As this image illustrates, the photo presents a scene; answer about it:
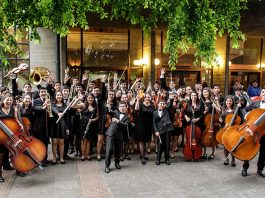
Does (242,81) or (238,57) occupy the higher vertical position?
(238,57)

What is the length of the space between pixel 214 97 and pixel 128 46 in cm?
734

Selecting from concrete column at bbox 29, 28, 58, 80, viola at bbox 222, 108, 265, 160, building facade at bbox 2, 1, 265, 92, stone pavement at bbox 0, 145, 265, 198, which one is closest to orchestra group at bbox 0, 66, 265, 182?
stone pavement at bbox 0, 145, 265, 198

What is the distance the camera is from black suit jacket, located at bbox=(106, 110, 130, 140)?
7.55m

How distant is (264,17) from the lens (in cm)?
1390

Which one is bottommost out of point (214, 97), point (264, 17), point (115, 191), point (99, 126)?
point (115, 191)

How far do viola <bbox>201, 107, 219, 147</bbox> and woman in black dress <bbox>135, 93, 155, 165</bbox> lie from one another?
1.40 metres

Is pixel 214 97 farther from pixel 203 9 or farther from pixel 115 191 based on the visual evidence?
pixel 115 191

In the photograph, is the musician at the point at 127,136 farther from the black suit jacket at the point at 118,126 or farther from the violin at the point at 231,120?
the violin at the point at 231,120

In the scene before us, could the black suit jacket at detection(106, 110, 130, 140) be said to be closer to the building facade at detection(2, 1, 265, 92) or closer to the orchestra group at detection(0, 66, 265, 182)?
the orchestra group at detection(0, 66, 265, 182)

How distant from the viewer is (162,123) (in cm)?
800

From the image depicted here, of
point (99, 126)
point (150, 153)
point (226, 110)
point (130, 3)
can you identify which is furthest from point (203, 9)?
point (150, 153)

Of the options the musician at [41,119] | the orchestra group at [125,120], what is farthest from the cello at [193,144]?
the musician at [41,119]

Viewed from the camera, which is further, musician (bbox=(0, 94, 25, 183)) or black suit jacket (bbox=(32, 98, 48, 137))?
black suit jacket (bbox=(32, 98, 48, 137))

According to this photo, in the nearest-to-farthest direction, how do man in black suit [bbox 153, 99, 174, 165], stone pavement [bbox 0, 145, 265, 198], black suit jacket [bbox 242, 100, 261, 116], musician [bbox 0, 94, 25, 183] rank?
stone pavement [bbox 0, 145, 265, 198] < musician [bbox 0, 94, 25, 183] < black suit jacket [bbox 242, 100, 261, 116] < man in black suit [bbox 153, 99, 174, 165]
